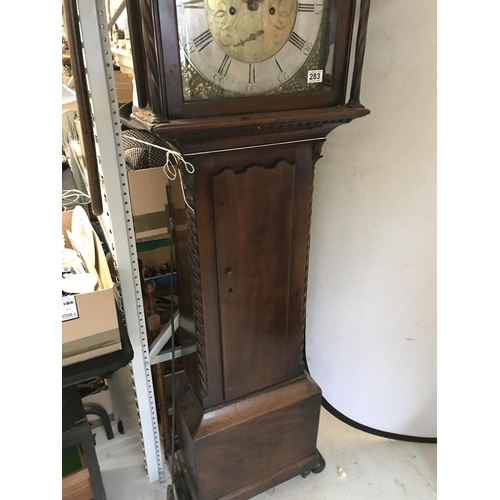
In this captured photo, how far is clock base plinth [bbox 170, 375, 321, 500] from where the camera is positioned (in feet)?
3.64

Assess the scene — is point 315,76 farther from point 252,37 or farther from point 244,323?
point 244,323

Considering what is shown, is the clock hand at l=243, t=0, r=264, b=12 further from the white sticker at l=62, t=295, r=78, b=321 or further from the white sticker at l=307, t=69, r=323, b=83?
the white sticker at l=62, t=295, r=78, b=321

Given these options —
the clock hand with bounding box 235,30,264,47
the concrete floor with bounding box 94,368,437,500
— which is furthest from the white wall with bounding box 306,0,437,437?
the clock hand with bounding box 235,30,264,47

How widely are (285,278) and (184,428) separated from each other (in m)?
0.52

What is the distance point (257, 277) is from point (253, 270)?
0.08 ft

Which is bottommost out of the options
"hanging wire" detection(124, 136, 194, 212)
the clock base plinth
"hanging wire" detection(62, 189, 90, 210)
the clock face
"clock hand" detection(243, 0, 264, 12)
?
the clock base plinth

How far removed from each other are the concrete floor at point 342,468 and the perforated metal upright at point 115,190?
19 cm

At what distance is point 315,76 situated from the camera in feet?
2.72

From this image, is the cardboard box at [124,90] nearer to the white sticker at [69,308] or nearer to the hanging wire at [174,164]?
the hanging wire at [174,164]

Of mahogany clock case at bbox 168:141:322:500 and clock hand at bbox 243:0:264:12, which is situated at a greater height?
clock hand at bbox 243:0:264:12

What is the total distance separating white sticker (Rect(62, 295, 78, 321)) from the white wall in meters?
0.75

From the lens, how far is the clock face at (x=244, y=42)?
27.1 inches

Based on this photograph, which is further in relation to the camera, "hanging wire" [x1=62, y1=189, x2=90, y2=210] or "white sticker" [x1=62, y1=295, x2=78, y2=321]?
"hanging wire" [x1=62, y1=189, x2=90, y2=210]

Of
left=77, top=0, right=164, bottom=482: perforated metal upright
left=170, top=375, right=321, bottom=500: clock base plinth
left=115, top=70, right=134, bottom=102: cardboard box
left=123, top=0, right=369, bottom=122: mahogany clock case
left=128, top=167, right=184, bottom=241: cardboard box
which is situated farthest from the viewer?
left=115, top=70, right=134, bottom=102: cardboard box
